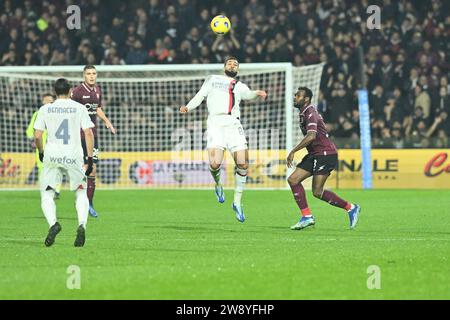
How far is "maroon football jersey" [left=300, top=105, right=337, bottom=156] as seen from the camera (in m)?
14.4

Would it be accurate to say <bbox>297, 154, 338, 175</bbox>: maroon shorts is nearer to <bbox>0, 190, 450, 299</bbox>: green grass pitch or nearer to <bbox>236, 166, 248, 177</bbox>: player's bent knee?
<bbox>0, 190, 450, 299</bbox>: green grass pitch

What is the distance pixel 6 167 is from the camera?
25.9 metres

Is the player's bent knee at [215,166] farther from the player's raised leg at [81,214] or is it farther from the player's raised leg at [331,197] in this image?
the player's raised leg at [81,214]

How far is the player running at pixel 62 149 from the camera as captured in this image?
12.2 m

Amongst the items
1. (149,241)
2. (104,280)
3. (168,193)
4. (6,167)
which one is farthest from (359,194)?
(104,280)

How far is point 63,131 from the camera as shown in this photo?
40.0ft

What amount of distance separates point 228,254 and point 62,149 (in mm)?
2270

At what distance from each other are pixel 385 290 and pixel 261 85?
61.6ft

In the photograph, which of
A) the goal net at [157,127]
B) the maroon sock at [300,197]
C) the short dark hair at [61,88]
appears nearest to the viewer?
the short dark hair at [61,88]

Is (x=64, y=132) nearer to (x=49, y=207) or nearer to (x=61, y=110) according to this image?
(x=61, y=110)

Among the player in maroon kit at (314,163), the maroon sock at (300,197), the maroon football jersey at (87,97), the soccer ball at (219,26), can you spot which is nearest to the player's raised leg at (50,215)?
the player in maroon kit at (314,163)

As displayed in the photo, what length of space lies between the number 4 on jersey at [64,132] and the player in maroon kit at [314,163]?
348 cm

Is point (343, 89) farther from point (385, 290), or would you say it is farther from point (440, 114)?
point (385, 290)

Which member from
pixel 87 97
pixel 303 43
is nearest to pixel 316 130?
pixel 87 97
